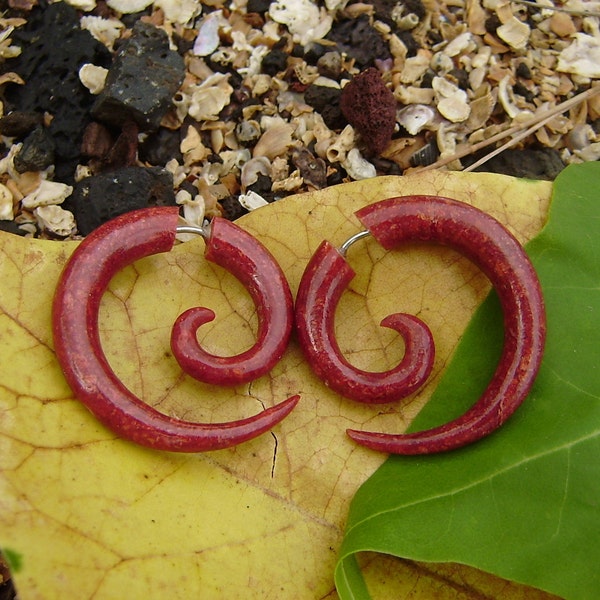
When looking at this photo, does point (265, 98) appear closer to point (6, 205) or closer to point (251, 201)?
point (251, 201)

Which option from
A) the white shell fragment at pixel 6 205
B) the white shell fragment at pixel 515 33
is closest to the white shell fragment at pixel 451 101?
the white shell fragment at pixel 515 33

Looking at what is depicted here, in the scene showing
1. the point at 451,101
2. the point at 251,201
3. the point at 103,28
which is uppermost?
the point at 103,28

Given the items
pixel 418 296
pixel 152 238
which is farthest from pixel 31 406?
pixel 418 296

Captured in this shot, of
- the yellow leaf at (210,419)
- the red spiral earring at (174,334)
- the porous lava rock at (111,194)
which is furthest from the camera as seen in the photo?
the porous lava rock at (111,194)

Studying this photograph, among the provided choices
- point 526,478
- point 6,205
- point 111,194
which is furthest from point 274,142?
point 526,478

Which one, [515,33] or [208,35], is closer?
[208,35]

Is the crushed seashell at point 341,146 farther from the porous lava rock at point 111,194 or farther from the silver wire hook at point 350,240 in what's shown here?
the porous lava rock at point 111,194
